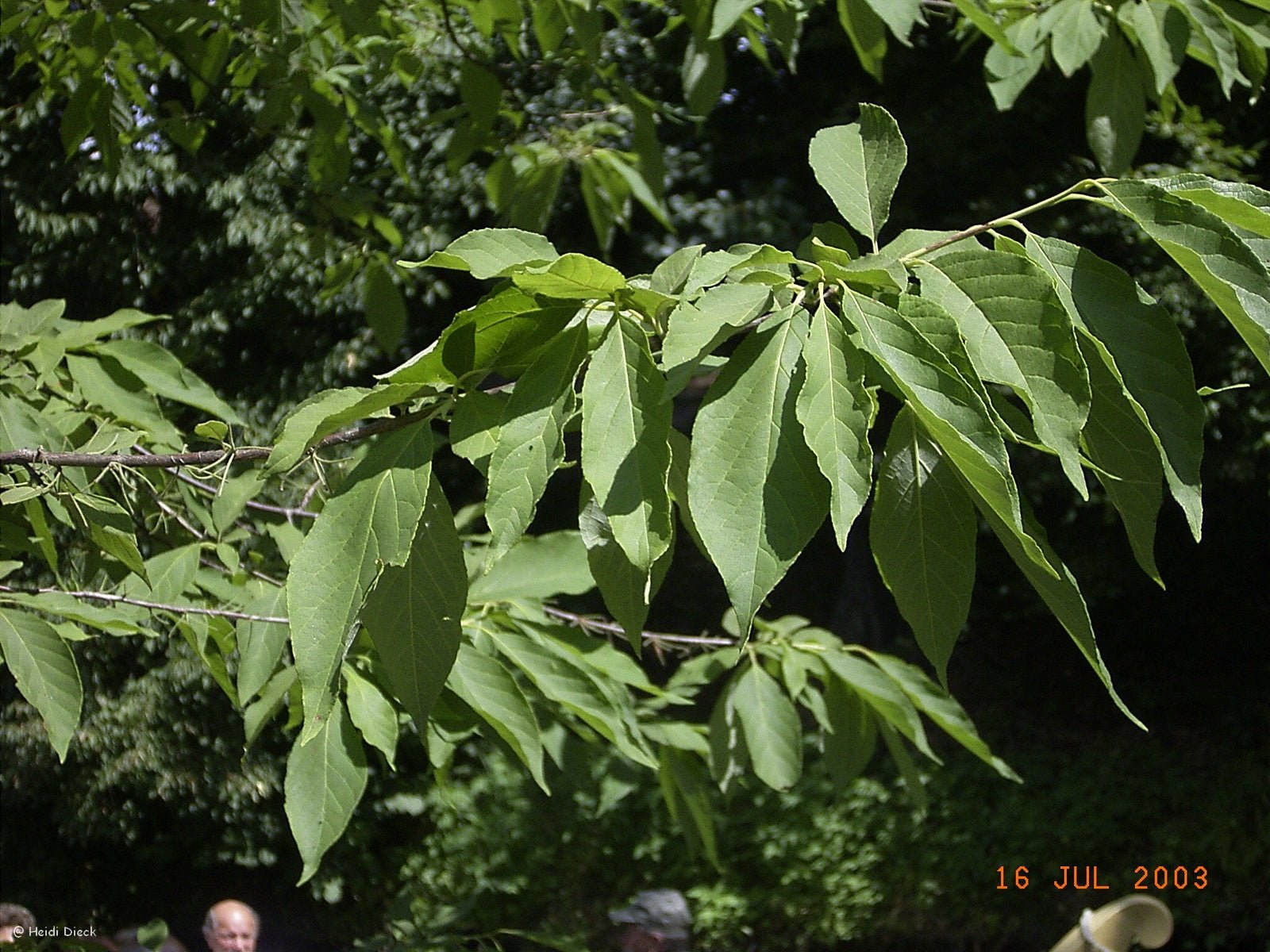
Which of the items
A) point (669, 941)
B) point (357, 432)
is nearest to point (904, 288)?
point (357, 432)

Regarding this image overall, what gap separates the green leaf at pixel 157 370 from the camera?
1745 mm

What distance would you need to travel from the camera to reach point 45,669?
1.35m

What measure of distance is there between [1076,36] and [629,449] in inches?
54.8

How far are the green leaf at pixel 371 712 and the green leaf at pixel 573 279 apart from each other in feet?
2.32

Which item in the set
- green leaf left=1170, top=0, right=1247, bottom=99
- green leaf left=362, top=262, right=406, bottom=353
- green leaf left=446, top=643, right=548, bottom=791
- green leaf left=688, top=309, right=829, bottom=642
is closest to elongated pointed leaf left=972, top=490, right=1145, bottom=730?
green leaf left=688, top=309, right=829, bottom=642

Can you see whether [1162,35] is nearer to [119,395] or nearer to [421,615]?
[421,615]

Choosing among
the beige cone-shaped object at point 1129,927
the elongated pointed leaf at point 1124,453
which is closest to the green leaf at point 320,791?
the elongated pointed leaf at point 1124,453

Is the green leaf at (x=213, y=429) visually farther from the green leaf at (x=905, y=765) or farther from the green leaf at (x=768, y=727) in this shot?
the green leaf at (x=905, y=765)

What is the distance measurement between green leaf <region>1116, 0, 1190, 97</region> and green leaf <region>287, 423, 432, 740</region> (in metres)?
1.41

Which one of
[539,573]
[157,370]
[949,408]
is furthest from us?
[157,370]

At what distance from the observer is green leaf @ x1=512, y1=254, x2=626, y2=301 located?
710 mm

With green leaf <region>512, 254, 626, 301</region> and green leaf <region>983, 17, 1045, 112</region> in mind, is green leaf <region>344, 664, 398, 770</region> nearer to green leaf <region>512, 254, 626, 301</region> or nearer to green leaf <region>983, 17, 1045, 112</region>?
green leaf <region>512, 254, 626, 301</region>

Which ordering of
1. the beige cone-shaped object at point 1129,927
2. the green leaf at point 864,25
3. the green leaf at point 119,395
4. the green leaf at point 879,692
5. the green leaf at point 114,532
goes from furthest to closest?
the beige cone-shaped object at point 1129,927, the green leaf at point 879,692, the green leaf at point 119,395, the green leaf at point 864,25, the green leaf at point 114,532

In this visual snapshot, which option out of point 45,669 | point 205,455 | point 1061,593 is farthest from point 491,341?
point 45,669
